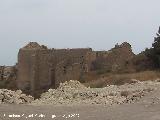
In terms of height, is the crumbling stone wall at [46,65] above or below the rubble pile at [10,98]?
above

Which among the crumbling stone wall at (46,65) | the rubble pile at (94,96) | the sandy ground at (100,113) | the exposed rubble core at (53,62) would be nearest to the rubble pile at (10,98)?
the rubble pile at (94,96)

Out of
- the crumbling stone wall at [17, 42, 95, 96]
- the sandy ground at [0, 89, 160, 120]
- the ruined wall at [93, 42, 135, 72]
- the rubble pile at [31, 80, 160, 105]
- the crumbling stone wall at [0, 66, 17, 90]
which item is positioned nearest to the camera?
the sandy ground at [0, 89, 160, 120]

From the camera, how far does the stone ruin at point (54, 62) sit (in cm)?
4472

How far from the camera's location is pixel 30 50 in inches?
1811

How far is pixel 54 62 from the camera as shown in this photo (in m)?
45.6

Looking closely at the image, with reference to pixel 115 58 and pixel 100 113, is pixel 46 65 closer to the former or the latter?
pixel 115 58

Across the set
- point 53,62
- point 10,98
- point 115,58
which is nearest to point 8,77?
point 53,62

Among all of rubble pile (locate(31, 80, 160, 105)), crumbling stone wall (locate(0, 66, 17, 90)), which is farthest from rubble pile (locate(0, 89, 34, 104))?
crumbling stone wall (locate(0, 66, 17, 90))

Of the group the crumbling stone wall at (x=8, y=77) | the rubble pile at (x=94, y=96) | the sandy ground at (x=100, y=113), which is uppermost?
the crumbling stone wall at (x=8, y=77)

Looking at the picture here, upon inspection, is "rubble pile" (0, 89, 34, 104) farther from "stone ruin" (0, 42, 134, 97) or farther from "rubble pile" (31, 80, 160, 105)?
"stone ruin" (0, 42, 134, 97)

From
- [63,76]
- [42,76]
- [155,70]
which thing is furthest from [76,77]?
[155,70]

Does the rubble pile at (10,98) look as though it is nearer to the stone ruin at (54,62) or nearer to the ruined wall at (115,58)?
the stone ruin at (54,62)

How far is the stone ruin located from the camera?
147 feet

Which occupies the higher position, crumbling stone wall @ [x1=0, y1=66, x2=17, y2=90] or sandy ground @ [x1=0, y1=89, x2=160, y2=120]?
crumbling stone wall @ [x1=0, y1=66, x2=17, y2=90]
